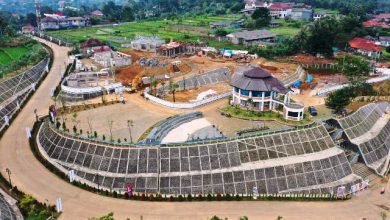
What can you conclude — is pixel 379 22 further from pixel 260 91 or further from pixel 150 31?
pixel 260 91

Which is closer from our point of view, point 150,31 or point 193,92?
point 193,92

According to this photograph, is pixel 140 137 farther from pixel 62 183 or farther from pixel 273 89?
pixel 273 89

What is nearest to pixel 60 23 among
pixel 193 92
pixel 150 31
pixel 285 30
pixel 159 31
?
pixel 150 31

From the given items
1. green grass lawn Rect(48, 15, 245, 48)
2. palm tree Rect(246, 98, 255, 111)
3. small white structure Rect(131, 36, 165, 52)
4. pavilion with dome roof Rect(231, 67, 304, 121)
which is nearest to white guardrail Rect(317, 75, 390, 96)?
pavilion with dome roof Rect(231, 67, 304, 121)

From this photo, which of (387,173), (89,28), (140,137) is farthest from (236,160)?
(89,28)

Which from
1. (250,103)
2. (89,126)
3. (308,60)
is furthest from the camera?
(308,60)

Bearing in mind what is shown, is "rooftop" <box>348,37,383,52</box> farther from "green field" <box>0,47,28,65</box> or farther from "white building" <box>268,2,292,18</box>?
"green field" <box>0,47,28,65</box>
